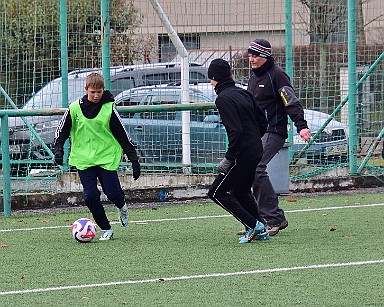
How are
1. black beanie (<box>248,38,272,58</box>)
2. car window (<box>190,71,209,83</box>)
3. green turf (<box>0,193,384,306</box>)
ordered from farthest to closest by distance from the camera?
car window (<box>190,71,209,83</box>) < black beanie (<box>248,38,272,58</box>) < green turf (<box>0,193,384,306</box>)

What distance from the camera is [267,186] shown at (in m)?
10.0

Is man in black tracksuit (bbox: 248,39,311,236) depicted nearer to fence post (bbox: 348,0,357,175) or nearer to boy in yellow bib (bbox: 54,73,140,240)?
boy in yellow bib (bbox: 54,73,140,240)

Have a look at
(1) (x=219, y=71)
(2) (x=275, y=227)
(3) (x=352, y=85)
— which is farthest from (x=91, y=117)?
(3) (x=352, y=85)

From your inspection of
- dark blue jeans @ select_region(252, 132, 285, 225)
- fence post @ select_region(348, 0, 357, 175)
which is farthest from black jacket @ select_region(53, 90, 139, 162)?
fence post @ select_region(348, 0, 357, 175)

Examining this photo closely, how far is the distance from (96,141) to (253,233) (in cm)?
176

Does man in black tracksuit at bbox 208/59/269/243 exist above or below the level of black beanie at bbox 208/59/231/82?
below

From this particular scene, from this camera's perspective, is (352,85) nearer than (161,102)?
No

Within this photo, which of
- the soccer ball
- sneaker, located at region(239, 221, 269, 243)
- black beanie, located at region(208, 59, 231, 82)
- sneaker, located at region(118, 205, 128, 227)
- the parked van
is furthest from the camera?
the parked van

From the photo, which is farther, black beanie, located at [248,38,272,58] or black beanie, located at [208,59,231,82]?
black beanie, located at [248,38,272,58]

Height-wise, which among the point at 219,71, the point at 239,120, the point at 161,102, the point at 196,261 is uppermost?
the point at 219,71

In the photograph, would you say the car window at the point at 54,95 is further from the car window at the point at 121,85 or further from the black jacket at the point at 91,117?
the black jacket at the point at 91,117

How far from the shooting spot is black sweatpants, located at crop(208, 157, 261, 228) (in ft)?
30.6

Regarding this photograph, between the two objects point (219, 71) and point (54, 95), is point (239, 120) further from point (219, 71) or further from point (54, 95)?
point (54, 95)

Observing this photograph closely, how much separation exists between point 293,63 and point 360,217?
12.3ft
